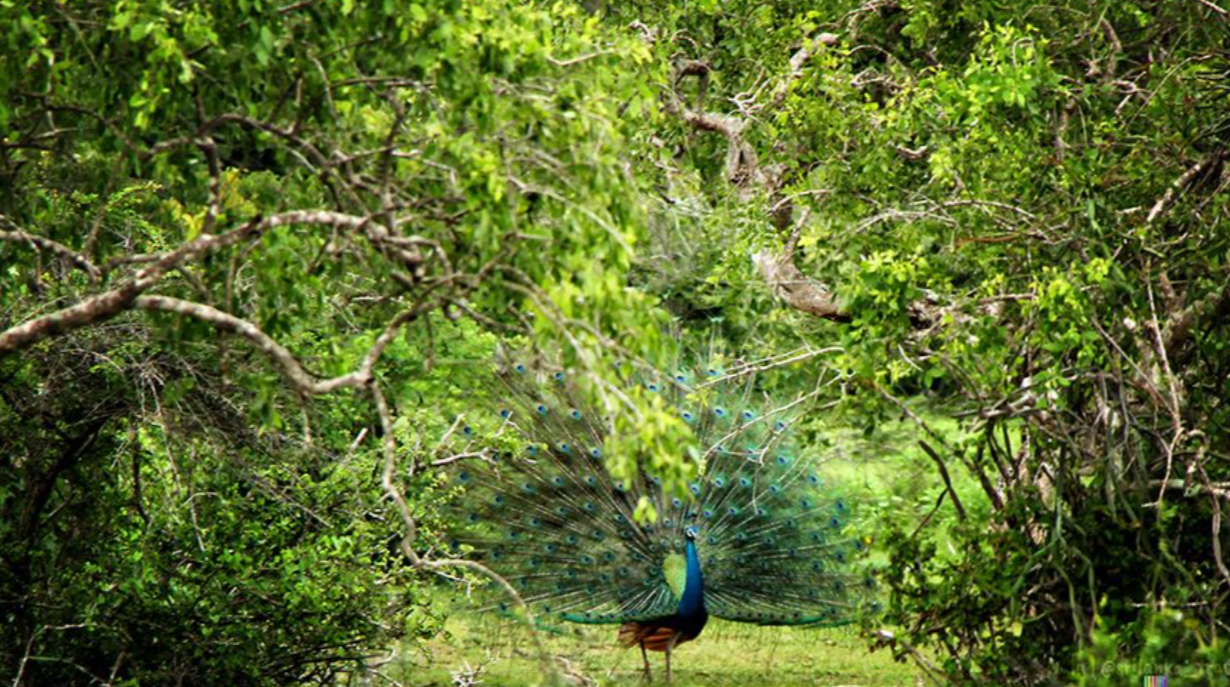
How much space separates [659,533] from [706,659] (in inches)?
62.2

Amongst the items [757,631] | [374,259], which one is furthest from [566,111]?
[757,631]

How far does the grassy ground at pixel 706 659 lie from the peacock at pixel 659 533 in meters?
0.43

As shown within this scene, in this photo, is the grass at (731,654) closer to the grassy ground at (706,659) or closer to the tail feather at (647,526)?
the grassy ground at (706,659)

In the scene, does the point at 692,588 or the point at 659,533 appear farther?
the point at 659,533

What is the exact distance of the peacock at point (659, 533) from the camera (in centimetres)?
1659

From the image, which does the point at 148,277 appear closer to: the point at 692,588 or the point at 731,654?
the point at 692,588

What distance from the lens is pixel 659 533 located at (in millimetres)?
17156

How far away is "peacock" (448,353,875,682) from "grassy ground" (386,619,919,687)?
43 cm

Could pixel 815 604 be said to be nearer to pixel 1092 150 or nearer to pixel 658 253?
pixel 658 253

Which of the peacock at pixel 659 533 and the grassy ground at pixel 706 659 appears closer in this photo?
the grassy ground at pixel 706 659

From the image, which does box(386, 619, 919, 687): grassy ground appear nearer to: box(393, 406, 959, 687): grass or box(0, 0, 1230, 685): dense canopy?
box(393, 406, 959, 687): grass

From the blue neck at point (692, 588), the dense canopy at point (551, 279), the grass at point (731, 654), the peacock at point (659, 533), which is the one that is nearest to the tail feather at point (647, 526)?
the peacock at point (659, 533)

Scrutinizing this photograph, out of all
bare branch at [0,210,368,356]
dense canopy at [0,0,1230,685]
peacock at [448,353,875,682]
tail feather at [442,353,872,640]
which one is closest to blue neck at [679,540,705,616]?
peacock at [448,353,875,682]

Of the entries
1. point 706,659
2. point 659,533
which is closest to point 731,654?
point 706,659
